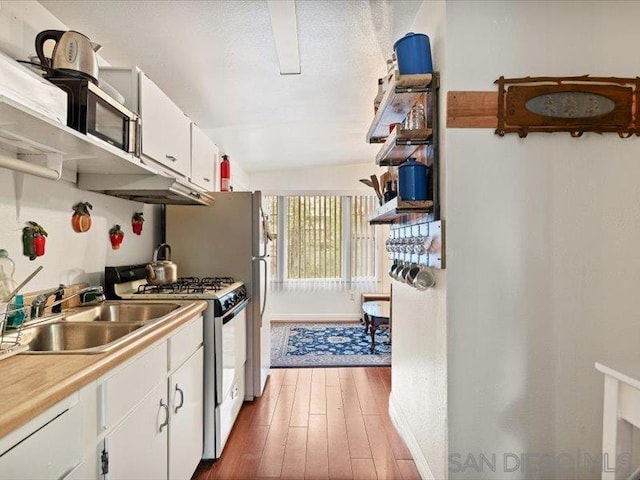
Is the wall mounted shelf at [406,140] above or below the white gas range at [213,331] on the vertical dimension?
above

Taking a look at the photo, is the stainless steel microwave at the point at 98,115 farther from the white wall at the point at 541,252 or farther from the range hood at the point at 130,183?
the white wall at the point at 541,252

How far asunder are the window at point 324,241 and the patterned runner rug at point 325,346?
0.72 meters

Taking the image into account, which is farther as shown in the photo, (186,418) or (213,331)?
(213,331)

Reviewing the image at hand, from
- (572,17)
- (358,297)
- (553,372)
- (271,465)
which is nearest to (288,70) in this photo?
(572,17)

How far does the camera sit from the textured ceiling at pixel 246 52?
5.90 feet

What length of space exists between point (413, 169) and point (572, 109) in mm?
674

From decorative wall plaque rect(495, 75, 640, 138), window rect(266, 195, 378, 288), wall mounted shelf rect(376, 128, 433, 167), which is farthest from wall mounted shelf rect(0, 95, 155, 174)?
window rect(266, 195, 378, 288)

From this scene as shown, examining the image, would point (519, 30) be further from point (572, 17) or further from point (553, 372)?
point (553, 372)

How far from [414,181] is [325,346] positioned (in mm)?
3262

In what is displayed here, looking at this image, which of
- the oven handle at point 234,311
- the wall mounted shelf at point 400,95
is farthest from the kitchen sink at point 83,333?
the wall mounted shelf at point 400,95

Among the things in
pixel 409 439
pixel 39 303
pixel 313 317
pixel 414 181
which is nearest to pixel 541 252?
pixel 414 181

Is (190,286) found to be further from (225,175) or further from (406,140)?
(406,140)

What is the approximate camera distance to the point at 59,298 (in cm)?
175

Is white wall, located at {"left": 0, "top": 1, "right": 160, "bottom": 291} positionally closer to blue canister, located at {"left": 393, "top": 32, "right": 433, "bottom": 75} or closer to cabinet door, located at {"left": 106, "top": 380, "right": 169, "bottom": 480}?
cabinet door, located at {"left": 106, "top": 380, "right": 169, "bottom": 480}
